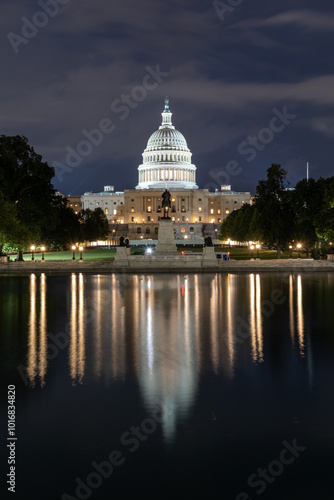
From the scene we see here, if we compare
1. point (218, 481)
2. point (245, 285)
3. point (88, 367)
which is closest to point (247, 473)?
point (218, 481)

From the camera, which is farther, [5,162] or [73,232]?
[73,232]

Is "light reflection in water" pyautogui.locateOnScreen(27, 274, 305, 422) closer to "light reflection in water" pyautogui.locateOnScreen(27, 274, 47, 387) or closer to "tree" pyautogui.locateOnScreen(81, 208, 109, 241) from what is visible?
"light reflection in water" pyautogui.locateOnScreen(27, 274, 47, 387)

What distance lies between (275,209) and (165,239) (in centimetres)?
1270

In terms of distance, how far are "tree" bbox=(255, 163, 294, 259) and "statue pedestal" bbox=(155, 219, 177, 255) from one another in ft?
33.7

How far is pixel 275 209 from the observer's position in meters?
59.8

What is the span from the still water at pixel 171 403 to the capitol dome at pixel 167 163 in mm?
171744

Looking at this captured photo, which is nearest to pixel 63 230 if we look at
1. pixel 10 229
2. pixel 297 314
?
pixel 10 229

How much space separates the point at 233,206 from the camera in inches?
7510

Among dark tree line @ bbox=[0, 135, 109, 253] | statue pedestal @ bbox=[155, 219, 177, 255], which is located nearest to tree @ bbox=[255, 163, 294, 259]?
statue pedestal @ bbox=[155, 219, 177, 255]

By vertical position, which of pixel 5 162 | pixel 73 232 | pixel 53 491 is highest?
pixel 5 162

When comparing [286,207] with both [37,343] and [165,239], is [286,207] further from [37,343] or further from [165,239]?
[37,343]

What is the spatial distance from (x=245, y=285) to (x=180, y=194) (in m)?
148

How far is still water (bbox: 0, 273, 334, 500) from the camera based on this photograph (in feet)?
26.1

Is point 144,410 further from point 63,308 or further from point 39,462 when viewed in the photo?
point 63,308
